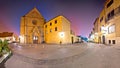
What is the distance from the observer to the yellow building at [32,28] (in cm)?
3966

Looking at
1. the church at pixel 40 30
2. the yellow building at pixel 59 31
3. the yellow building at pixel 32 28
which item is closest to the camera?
the yellow building at pixel 59 31

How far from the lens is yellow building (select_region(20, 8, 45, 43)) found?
39.7m

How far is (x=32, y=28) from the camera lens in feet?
134

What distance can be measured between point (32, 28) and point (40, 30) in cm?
280

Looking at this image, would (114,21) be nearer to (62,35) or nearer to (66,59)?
(62,35)

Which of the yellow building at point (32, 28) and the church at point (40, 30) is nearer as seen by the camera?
the church at point (40, 30)

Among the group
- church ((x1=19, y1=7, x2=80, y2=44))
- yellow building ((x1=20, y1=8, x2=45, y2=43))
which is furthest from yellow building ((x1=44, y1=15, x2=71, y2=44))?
yellow building ((x1=20, y1=8, x2=45, y2=43))

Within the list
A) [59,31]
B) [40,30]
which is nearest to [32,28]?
[40,30]

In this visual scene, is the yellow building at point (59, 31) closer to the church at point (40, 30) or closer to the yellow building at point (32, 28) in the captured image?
the church at point (40, 30)

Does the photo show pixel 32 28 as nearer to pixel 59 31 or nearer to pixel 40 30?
pixel 40 30

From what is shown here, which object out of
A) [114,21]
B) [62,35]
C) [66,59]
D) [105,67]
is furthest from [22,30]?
[105,67]

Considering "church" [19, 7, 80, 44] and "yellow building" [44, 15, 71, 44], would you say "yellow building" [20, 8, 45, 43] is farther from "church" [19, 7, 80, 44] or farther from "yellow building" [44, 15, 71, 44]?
"yellow building" [44, 15, 71, 44]

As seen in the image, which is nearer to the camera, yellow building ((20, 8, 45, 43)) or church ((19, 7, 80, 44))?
church ((19, 7, 80, 44))

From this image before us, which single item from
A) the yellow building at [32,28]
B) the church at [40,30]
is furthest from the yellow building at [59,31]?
the yellow building at [32,28]
